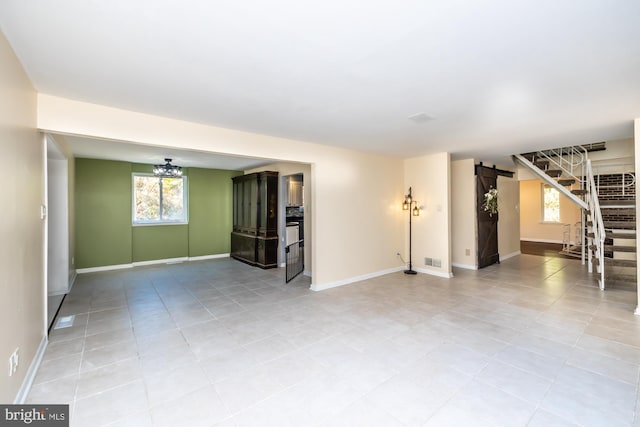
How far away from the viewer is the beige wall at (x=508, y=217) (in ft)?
24.8

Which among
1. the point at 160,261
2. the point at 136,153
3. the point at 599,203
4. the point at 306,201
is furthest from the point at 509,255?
the point at 136,153

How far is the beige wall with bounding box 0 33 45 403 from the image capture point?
183 cm

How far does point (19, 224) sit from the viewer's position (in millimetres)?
2143

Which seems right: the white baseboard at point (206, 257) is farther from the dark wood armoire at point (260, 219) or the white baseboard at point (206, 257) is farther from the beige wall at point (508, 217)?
the beige wall at point (508, 217)

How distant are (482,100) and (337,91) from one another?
5.15ft

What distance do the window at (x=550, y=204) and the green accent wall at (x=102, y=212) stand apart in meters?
13.9

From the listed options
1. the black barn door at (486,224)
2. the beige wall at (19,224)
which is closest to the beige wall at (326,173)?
the beige wall at (19,224)

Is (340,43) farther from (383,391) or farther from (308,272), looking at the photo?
(308,272)

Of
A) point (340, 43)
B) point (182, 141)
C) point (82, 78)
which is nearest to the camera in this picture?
point (340, 43)

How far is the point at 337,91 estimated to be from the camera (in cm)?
274

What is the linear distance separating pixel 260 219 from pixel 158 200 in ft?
9.67

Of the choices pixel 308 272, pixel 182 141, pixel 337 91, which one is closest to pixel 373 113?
pixel 337 91

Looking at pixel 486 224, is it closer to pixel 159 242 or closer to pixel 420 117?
pixel 420 117

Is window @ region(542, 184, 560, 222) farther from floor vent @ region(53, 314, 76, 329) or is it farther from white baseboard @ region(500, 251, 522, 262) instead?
floor vent @ region(53, 314, 76, 329)
